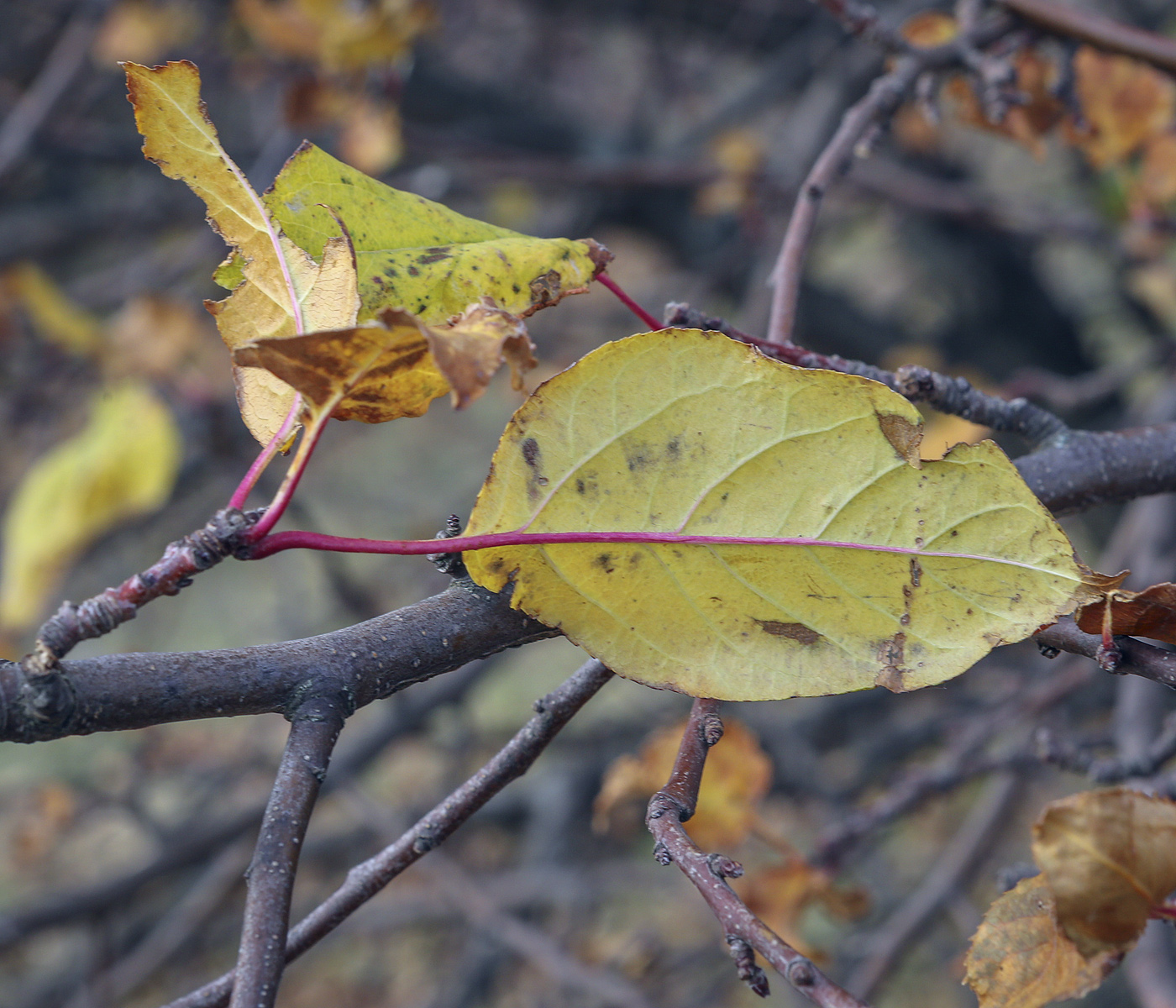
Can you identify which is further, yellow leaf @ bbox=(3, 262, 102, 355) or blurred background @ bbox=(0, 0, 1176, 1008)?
yellow leaf @ bbox=(3, 262, 102, 355)

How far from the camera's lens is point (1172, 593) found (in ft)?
1.34

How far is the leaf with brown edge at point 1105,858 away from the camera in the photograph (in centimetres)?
37

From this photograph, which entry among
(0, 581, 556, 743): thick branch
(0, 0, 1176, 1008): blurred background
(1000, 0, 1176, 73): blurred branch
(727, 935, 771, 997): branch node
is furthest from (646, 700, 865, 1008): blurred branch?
(1000, 0, 1176, 73): blurred branch

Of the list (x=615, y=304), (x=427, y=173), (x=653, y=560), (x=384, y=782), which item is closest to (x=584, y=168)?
(x=427, y=173)

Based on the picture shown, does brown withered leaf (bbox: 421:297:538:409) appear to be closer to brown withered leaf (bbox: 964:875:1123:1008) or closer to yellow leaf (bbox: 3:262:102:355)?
brown withered leaf (bbox: 964:875:1123:1008)

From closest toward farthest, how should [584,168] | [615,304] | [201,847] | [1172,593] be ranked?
1. [1172,593]
2. [201,847]
3. [584,168]
4. [615,304]

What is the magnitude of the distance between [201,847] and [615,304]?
74.5 inches

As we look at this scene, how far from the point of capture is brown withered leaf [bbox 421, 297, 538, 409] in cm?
37

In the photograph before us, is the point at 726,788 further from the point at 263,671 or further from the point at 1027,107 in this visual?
the point at 1027,107

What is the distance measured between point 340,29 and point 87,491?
35.9 inches

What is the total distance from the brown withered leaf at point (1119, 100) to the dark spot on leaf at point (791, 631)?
987 millimetres

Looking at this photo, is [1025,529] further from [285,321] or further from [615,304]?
[615,304]

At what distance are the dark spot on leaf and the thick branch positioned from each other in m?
0.12

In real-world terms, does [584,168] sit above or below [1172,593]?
below
